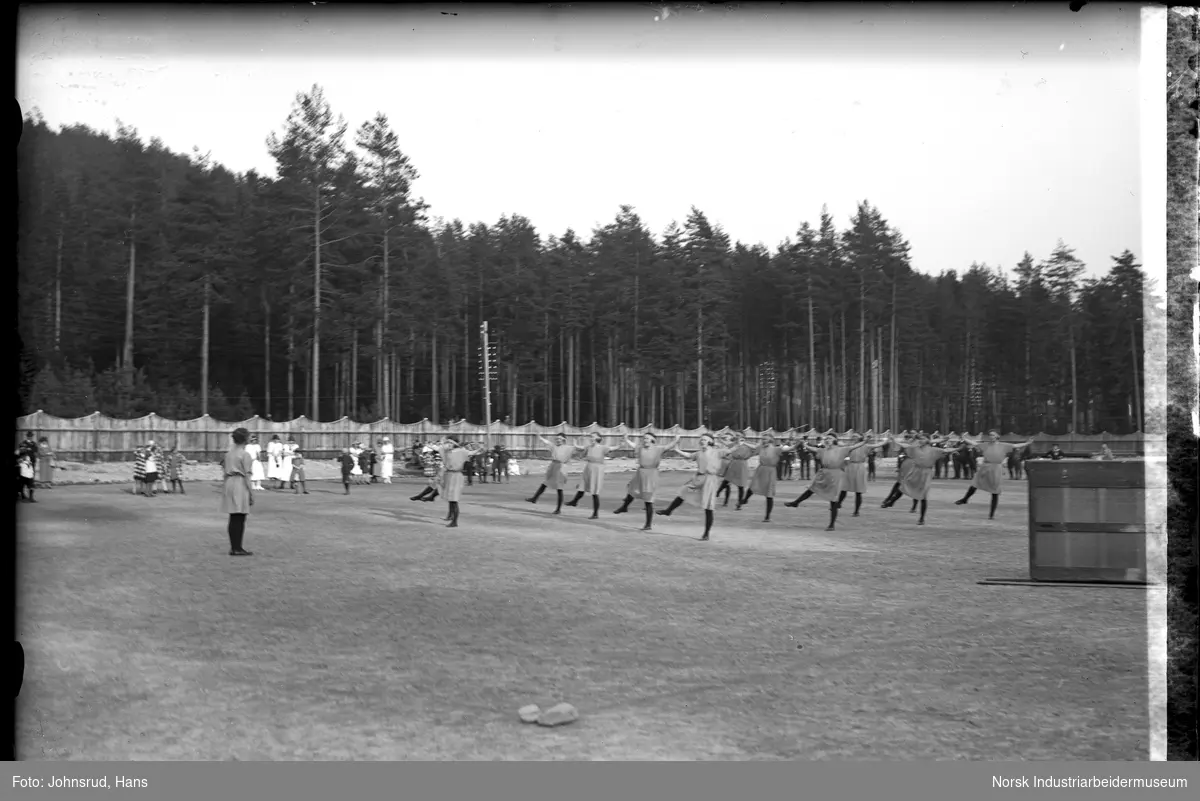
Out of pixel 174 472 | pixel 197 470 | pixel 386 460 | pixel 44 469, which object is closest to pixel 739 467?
pixel 174 472

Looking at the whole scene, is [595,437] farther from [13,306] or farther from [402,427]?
[402,427]

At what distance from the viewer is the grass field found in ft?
16.9

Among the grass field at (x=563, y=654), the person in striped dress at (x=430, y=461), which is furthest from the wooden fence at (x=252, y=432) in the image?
the grass field at (x=563, y=654)

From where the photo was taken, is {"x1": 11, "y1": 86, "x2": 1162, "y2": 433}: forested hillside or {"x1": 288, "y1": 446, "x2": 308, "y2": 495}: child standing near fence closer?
{"x1": 288, "y1": 446, "x2": 308, "y2": 495}: child standing near fence

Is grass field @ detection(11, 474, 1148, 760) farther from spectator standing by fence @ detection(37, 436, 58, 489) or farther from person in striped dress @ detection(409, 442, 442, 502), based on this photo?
person in striped dress @ detection(409, 442, 442, 502)

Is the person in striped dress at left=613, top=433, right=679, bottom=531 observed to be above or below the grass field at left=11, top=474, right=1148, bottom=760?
above

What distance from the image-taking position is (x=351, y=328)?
50.0 metres

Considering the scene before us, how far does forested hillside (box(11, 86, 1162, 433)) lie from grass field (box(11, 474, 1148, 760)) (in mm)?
25523

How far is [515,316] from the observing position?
5791cm

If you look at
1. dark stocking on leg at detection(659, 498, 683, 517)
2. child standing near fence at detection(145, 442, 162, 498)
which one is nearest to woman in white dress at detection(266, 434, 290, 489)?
child standing near fence at detection(145, 442, 162, 498)

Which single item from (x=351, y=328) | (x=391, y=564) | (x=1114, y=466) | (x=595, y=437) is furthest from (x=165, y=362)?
(x=1114, y=466)

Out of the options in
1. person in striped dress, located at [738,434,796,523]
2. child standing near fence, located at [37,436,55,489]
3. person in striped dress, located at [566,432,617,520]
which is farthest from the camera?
child standing near fence, located at [37,436,55,489]

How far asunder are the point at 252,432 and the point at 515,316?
73.3ft

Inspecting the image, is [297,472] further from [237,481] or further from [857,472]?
[237,481]
